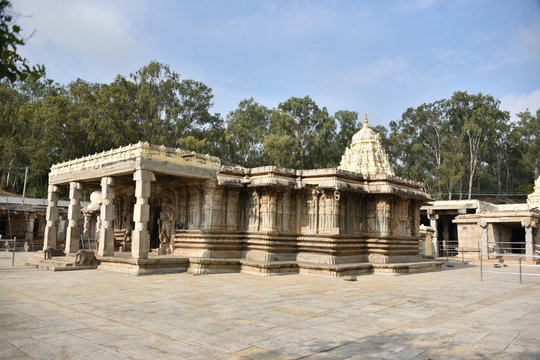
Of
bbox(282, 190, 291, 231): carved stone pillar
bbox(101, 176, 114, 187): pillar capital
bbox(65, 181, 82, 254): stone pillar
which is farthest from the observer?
bbox(65, 181, 82, 254): stone pillar

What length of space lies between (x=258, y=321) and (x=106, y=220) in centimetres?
1175

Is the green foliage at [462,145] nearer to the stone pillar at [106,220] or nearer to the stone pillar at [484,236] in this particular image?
the stone pillar at [484,236]

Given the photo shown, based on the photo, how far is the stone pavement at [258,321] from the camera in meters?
5.77

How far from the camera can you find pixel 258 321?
7633mm

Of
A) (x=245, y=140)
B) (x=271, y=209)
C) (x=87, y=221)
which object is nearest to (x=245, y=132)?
(x=245, y=140)

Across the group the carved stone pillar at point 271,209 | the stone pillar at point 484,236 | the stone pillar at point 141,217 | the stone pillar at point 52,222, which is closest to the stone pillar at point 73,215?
the stone pillar at point 52,222

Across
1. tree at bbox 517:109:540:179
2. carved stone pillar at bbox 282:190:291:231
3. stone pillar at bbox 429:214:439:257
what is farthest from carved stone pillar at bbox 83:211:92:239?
tree at bbox 517:109:540:179

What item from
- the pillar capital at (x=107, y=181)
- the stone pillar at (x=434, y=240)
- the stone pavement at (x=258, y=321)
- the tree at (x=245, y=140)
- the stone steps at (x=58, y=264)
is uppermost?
the tree at (x=245, y=140)

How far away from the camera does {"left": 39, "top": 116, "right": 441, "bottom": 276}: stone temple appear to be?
16656mm

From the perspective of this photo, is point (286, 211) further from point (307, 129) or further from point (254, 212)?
point (307, 129)

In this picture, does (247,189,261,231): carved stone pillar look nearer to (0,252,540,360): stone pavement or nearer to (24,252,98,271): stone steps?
(0,252,540,360): stone pavement

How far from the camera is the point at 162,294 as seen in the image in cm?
1060

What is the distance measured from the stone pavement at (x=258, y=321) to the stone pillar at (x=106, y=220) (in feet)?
13.8

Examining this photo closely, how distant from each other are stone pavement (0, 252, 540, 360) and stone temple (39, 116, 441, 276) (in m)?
4.14
